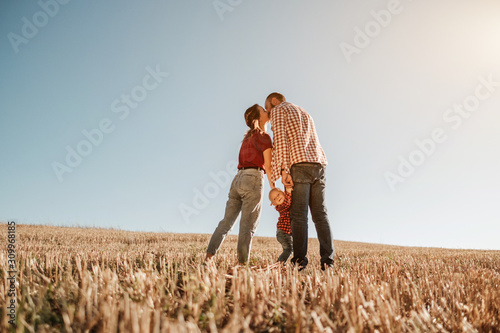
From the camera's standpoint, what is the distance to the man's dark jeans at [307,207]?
3.97 metres

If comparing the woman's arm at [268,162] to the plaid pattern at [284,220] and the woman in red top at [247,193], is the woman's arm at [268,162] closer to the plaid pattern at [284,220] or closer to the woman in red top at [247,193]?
the woman in red top at [247,193]

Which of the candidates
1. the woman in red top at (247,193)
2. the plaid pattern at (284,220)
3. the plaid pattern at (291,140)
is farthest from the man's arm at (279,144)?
the plaid pattern at (284,220)

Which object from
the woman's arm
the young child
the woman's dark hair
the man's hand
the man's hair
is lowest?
the young child

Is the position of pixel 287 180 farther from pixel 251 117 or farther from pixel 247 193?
pixel 251 117

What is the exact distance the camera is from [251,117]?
4.73m

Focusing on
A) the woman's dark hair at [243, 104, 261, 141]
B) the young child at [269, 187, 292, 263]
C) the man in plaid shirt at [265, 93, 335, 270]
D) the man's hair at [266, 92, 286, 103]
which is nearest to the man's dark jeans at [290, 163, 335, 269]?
the man in plaid shirt at [265, 93, 335, 270]

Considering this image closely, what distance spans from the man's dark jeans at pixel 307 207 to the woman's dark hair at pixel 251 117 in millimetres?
973

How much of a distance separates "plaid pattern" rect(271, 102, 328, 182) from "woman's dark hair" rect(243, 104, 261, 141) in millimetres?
483

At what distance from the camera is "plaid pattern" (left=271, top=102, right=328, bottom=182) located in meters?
4.08

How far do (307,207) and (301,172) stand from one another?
0.45 m

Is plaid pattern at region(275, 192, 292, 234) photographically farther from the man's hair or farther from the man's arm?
the man's hair

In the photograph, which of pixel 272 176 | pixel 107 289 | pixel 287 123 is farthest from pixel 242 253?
pixel 107 289

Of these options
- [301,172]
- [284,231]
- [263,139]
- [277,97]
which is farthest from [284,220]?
[277,97]

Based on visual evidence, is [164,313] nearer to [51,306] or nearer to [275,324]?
[275,324]
